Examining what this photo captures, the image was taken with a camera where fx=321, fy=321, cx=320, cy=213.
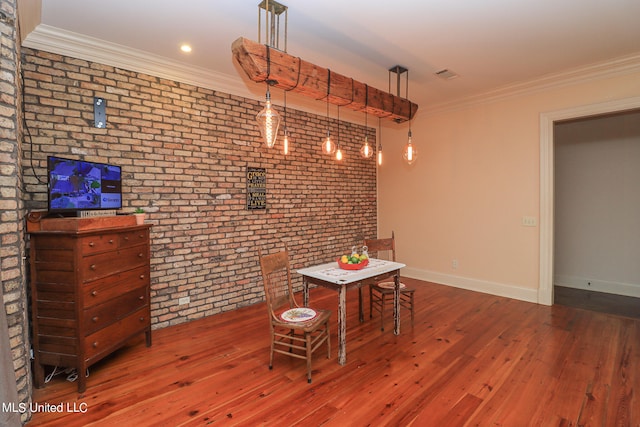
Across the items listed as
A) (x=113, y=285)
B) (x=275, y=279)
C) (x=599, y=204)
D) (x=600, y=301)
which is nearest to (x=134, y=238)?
(x=113, y=285)

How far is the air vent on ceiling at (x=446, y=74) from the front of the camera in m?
3.92

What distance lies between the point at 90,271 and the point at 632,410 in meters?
4.00

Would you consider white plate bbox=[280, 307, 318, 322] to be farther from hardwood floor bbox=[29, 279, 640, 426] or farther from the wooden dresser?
the wooden dresser

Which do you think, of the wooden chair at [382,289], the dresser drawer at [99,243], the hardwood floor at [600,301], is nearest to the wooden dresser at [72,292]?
the dresser drawer at [99,243]

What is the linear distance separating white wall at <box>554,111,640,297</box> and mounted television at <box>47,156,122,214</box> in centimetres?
605

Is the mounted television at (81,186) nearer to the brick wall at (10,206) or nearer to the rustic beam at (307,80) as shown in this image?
the brick wall at (10,206)

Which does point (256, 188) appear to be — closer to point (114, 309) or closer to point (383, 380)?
point (114, 309)

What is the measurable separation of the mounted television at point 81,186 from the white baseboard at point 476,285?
4690mm

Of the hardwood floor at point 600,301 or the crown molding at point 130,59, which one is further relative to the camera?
the hardwood floor at point 600,301

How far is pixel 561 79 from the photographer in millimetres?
4074

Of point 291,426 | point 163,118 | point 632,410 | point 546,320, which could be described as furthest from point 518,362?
point 163,118

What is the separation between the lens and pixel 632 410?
2.18m

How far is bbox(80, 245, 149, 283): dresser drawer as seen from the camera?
2.45 m

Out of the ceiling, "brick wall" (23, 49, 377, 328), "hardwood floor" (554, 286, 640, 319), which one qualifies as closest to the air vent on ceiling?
the ceiling
